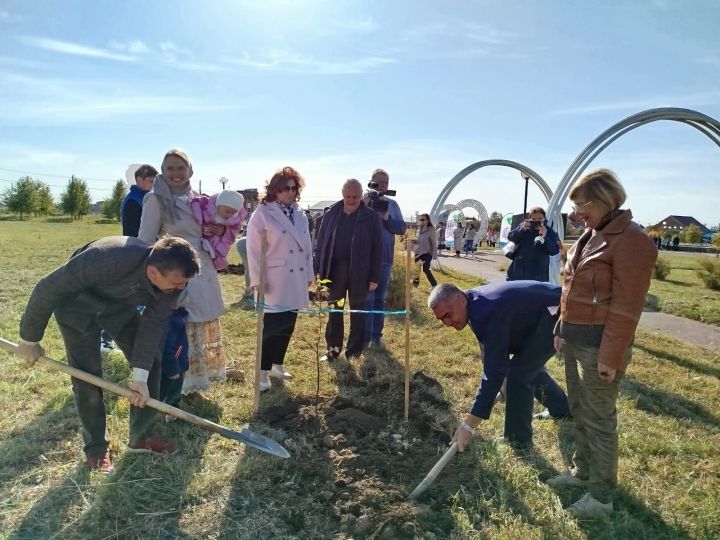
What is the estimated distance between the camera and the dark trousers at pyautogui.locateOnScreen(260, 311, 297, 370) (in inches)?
164

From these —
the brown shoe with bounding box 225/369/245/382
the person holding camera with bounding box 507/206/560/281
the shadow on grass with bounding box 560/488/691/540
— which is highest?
the person holding camera with bounding box 507/206/560/281

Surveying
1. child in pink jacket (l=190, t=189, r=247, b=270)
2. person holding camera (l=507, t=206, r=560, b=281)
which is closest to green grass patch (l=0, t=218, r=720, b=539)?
child in pink jacket (l=190, t=189, r=247, b=270)

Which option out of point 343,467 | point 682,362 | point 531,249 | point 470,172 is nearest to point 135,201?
point 343,467

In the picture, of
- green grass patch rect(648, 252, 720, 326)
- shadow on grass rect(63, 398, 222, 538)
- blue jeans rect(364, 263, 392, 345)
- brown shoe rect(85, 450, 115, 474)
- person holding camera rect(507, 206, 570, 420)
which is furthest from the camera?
green grass patch rect(648, 252, 720, 326)

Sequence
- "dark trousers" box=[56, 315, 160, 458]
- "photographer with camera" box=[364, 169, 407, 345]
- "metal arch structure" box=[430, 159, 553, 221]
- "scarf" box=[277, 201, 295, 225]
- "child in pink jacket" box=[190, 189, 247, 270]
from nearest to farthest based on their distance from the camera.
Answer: "dark trousers" box=[56, 315, 160, 458], "child in pink jacket" box=[190, 189, 247, 270], "scarf" box=[277, 201, 295, 225], "photographer with camera" box=[364, 169, 407, 345], "metal arch structure" box=[430, 159, 553, 221]

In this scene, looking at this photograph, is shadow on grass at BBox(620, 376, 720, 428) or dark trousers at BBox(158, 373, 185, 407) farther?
shadow on grass at BBox(620, 376, 720, 428)

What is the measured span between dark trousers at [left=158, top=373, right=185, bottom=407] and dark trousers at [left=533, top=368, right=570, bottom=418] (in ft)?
8.76

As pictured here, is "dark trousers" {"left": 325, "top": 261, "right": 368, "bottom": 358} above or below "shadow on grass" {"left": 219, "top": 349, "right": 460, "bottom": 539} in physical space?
above

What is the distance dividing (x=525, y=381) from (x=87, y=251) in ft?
8.98

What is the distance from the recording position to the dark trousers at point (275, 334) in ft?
13.7

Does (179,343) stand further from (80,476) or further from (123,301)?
Answer: (80,476)

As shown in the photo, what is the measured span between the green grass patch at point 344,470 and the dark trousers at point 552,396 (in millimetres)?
130

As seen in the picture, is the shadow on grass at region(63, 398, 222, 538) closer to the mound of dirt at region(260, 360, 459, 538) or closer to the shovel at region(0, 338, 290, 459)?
the shovel at region(0, 338, 290, 459)

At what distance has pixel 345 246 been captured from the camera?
4.84 meters
